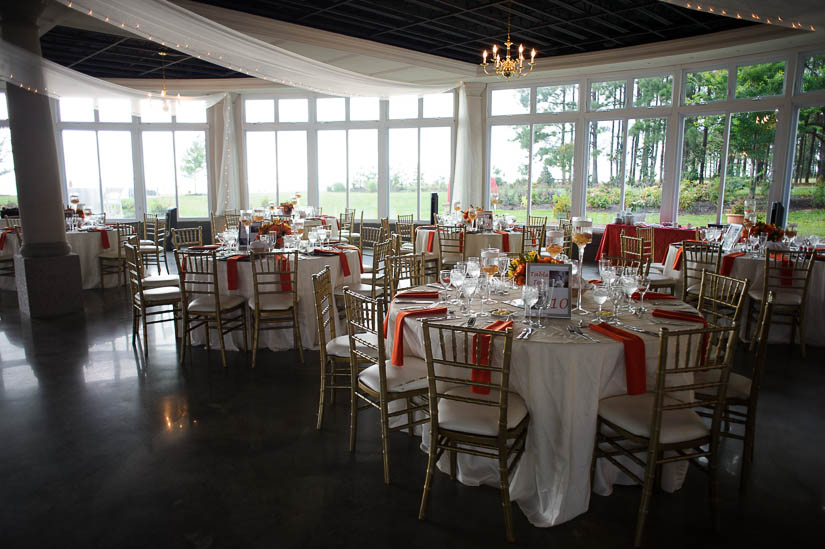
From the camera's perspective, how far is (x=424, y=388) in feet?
Result: 9.91

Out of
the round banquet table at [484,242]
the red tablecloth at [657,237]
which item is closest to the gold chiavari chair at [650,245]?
the red tablecloth at [657,237]

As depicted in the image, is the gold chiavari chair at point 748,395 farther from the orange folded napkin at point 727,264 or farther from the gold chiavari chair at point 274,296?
the gold chiavari chair at point 274,296

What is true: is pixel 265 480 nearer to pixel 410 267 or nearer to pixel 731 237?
pixel 410 267

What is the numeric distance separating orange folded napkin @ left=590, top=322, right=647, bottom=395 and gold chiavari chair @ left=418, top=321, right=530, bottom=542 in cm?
56

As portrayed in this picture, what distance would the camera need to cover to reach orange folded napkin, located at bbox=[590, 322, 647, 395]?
8.88 feet

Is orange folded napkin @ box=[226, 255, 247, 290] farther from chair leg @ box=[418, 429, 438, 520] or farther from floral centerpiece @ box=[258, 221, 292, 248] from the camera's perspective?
chair leg @ box=[418, 429, 438, 520]

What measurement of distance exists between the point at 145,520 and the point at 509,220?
729cm

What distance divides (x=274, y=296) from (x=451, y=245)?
3279mm

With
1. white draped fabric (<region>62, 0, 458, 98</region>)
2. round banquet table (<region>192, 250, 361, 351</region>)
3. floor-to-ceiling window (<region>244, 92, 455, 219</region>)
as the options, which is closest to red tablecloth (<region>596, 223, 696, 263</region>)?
floor-to-ceiling window (<region>244, 92, 455, 219</region>)

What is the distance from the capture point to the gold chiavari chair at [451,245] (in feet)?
25.6

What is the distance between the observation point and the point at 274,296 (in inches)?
→ 208

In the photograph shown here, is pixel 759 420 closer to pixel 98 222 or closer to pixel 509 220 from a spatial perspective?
pixel 509 220

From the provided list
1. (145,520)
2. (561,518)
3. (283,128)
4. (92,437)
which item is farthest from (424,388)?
(283,128)

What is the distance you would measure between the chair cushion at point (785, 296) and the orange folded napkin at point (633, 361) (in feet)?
11.7
